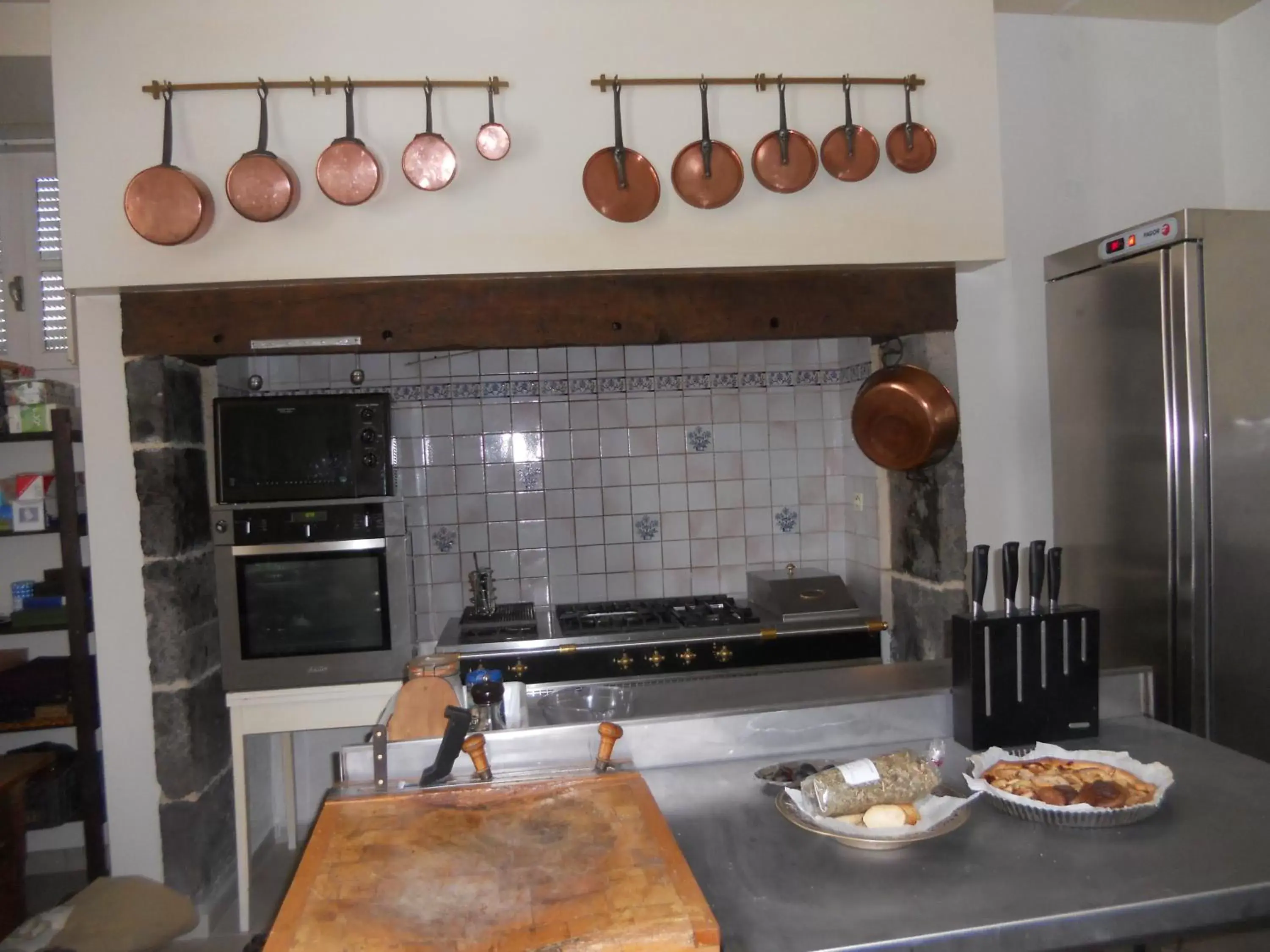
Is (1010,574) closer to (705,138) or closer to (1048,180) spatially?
(705,138)

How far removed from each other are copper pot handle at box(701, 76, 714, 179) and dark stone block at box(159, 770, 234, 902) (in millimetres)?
2207

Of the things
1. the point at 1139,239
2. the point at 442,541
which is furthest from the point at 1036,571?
the point at 442,541

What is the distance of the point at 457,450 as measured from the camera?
3520 millimetres

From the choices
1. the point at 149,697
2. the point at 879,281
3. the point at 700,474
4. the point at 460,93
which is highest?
the point at 460,93

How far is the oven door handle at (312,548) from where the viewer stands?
280 cm

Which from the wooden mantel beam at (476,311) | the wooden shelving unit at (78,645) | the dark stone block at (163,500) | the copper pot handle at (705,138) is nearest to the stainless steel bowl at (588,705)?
the wooden mantel beam at (476,311)

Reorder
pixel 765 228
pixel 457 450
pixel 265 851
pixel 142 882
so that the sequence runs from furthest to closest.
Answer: pixel 457 450 → pixel 265 851 → pixel 142 882 → pixel 765 228

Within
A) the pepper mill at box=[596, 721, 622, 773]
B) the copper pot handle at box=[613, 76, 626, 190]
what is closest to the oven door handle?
the copper pot handle at box=[613, 76, 626, 190]

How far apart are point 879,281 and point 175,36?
1884mm

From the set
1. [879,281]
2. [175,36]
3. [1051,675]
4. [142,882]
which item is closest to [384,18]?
[175,36]

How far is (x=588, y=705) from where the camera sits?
1.69 metres

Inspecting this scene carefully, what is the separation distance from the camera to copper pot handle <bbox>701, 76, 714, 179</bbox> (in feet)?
7.33

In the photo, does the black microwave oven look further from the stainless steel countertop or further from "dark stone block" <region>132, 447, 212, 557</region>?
the stainless steel countertop

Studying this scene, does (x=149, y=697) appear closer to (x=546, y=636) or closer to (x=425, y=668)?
(x=546, y=636)
